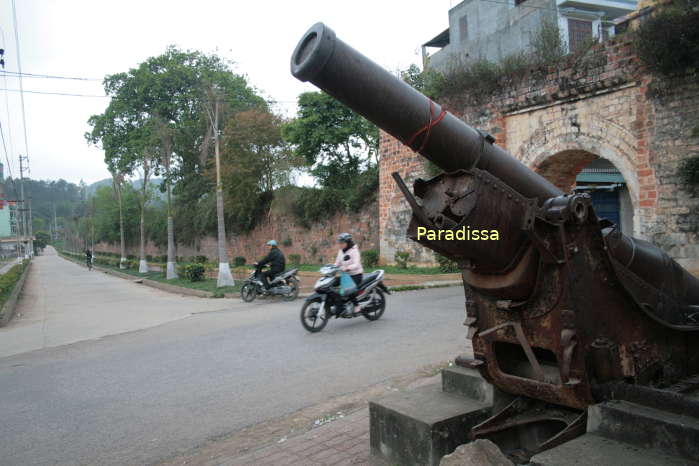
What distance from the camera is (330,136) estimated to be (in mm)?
24141

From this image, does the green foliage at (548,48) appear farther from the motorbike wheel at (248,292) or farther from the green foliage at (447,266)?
the motorbike wheel at (248,292)

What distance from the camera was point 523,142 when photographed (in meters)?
14.7

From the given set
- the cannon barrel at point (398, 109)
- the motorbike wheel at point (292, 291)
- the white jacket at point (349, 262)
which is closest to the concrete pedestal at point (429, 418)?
the cannon barrel at point (398, 109)

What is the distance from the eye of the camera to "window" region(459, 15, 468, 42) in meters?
30.0

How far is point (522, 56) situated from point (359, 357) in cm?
1132

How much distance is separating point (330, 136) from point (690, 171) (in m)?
15.9

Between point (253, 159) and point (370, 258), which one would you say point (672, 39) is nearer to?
point (370, 258)

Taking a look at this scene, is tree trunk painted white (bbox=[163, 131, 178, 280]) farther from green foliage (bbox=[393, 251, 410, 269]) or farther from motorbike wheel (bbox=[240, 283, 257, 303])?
motorbike wheel (bbox=[240, 283, 257, 303])

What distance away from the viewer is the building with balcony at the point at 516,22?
82.5ft

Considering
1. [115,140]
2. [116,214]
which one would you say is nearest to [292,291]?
[115,140]

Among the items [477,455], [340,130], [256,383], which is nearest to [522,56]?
[340,130]

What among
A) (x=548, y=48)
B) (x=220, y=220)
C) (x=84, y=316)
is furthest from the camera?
(x=220, y=220)

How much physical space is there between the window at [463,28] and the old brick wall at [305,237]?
1371 centimetres

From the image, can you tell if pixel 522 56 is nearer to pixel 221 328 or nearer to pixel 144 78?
pixel 221 328
